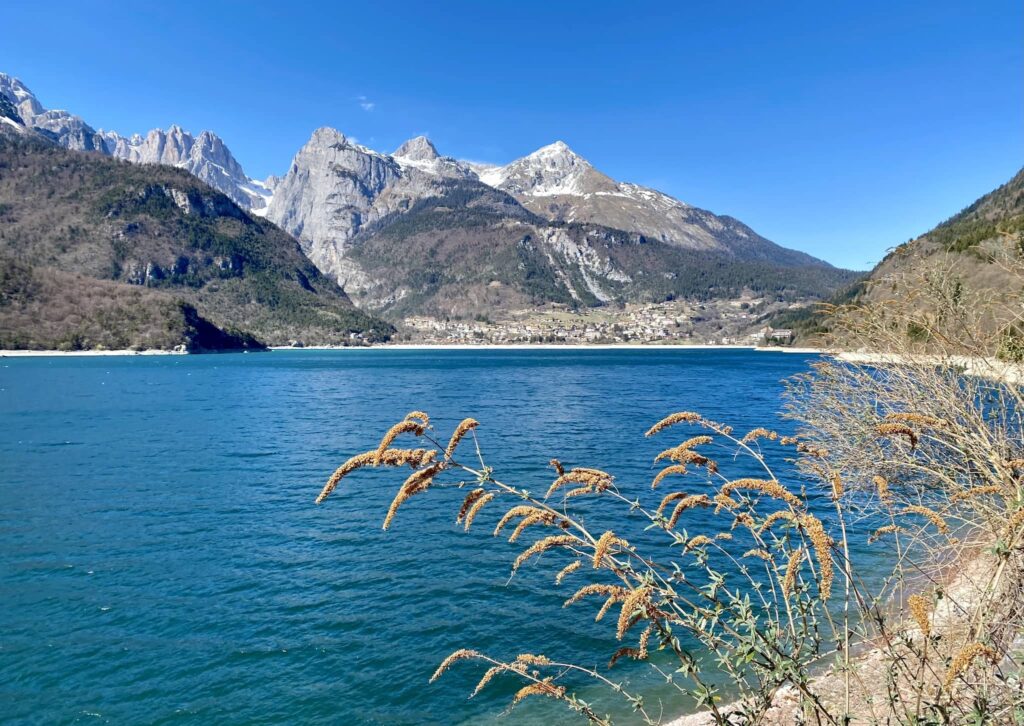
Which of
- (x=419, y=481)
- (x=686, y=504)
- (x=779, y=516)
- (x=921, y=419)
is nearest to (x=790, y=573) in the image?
(x=779, y=516)

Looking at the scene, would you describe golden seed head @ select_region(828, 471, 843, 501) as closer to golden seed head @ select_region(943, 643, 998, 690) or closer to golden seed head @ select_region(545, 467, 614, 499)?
golden seed head @ select_region(943, 643, 998, 690)

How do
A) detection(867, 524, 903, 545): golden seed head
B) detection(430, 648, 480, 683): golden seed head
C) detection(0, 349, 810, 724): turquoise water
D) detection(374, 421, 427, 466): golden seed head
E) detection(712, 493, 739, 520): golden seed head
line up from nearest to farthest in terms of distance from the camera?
detection(374, 421, 427, 466): golden seed head → detection(430, 648, 480, 683): golden seed head → detection(712, 493, 739, 520): golden seed head → detection(867, 524, 903, 545): golden seed head → detection(0, 349, 810, 724): turquoise water

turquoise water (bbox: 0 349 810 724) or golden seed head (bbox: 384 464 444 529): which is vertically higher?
golden seed head (bbox: 384 464 444 529)

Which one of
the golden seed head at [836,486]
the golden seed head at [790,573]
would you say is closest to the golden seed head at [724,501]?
the golden seed head at [790,573]

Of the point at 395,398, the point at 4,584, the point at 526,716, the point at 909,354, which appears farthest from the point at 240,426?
the point at 909,354

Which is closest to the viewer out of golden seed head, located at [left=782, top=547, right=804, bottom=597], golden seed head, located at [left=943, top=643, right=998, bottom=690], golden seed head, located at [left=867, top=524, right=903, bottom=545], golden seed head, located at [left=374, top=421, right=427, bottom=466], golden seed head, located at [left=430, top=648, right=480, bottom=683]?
golden seed head, located at [left=943, top=643, right=998, bottom=690]

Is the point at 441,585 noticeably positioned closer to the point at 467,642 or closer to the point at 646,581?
the point at 467,642

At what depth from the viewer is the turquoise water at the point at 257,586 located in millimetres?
15656

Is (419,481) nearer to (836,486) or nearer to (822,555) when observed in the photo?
(822,555)

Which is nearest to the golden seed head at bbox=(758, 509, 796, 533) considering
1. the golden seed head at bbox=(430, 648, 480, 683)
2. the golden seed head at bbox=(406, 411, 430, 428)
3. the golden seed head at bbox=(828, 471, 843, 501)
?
the golden seed head at bbox=(828, 471, 843, 501)

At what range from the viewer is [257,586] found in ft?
74.7

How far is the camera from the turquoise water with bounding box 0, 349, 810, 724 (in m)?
15.7

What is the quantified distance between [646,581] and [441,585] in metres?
19.4

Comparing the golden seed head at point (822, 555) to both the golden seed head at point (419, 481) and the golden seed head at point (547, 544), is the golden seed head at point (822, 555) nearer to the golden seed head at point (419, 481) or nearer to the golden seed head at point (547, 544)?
the golden seed head at point (547, 544)
